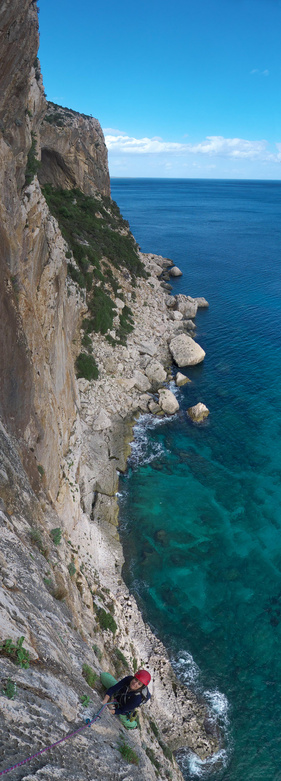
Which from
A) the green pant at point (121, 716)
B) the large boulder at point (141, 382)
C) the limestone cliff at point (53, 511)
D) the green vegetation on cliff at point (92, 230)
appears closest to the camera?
the limestone cliff at point (53, 511)

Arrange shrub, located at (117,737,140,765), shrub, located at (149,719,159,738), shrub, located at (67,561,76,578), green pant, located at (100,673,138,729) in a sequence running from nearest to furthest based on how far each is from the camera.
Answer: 1. shrub, located at (117,737,140,765)
2. green pant, located at (100,673,138,729)
3. shrub, located at (149,719,159,738)
4. shrub, located at (67,561,76,578)

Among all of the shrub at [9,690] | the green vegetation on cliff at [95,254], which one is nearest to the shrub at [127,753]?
the shrub at [9,690]

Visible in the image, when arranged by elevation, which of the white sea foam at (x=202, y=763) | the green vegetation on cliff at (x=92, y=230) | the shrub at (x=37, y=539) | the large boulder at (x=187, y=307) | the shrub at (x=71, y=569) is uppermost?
the green vegetation on cliff at (x=92, y=230)

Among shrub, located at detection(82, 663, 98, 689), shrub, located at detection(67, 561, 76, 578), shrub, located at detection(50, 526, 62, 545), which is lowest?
shrub, located at detection(67, 561, 76, 578)

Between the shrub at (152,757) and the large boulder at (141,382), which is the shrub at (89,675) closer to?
the shrub at (152,757)

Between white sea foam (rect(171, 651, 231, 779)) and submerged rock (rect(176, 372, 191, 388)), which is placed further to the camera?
submerged rock (rect(176, 372, 191, 388))

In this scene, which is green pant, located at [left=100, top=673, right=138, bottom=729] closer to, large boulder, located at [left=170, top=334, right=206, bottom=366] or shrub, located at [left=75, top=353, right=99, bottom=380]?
shrub, located at [left=75, top=353, right=99, bottom=380]

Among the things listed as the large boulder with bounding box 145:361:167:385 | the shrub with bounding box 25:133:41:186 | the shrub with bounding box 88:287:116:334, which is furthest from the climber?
the shrub with bounding box 88:287:116:334
